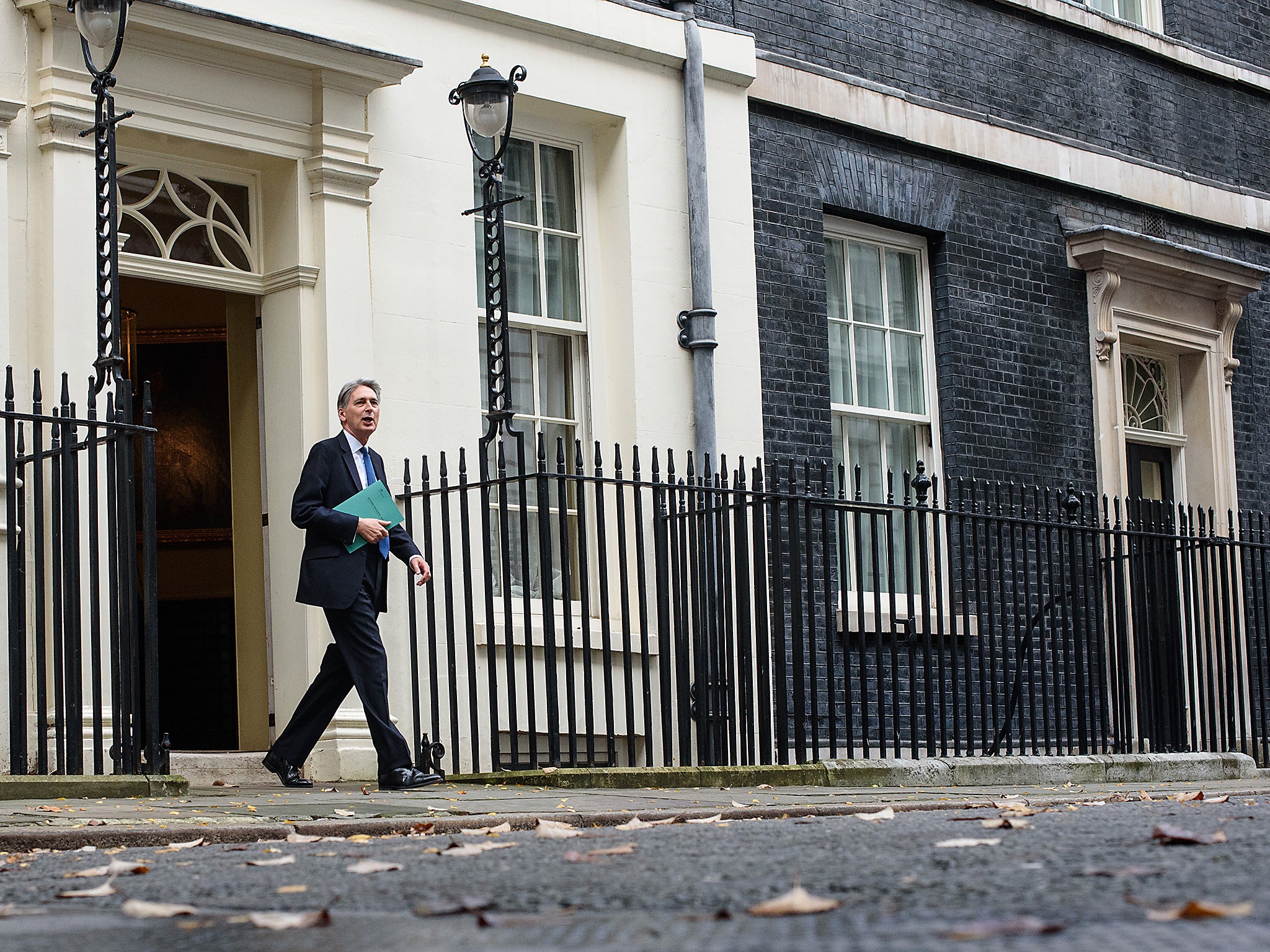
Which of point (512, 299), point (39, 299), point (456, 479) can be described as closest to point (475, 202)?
point (512, 299)

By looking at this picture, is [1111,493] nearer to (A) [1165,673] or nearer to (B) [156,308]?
(A) [1165,673]

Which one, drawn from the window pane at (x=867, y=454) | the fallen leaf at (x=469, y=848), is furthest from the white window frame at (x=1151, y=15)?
the fallen leaf at (x=469, y=848)

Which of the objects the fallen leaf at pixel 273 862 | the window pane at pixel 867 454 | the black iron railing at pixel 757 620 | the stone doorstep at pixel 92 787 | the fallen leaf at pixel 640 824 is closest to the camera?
the fallen leaf at pixel 273 862

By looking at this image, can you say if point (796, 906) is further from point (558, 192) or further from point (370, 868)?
point (558, 192)

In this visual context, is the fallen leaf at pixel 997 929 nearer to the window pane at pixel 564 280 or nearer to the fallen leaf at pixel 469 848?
the fallen leaf at pixel 469 848

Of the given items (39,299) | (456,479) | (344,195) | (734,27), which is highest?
(734,27)

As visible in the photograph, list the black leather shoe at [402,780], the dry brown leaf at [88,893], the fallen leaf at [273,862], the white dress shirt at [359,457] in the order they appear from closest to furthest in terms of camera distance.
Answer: the dry brown leaf at [88,893], the fallen leaf at [273,862], the black leather shoe at [402,780], the white dress shirt at [359,457]

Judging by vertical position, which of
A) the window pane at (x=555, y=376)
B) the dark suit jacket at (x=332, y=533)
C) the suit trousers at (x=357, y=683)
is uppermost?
the window pane at (x=555, y=376)

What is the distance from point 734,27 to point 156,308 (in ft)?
12.9

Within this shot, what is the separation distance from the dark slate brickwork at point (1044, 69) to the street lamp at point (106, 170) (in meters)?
4.61

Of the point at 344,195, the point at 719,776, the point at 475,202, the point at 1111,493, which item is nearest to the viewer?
the point at 719,776

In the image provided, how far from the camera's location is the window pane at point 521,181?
10.9 meters

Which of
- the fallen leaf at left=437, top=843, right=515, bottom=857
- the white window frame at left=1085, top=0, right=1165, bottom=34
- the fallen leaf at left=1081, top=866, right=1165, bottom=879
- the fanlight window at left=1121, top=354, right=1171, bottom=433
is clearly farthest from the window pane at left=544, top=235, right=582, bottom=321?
the fallen leaf at left=1081, top=866, right=1165, bottom=879

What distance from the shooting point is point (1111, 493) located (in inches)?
533
